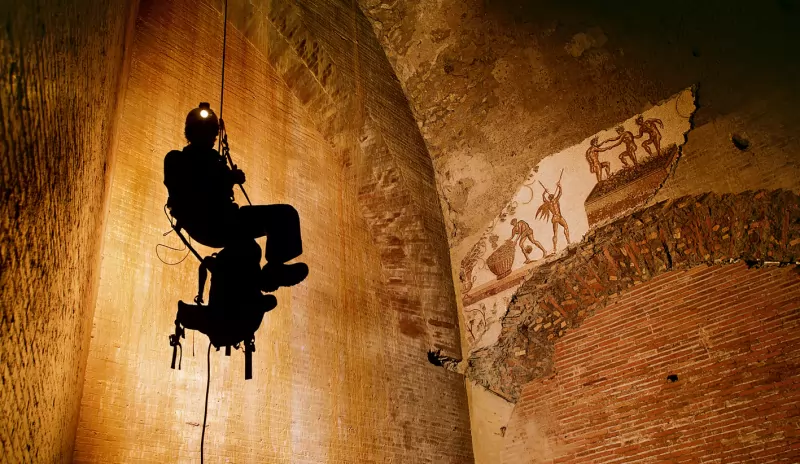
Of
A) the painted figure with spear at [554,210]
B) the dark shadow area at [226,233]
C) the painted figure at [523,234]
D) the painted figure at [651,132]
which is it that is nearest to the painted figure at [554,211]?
the painted figure with spear at [554,210]

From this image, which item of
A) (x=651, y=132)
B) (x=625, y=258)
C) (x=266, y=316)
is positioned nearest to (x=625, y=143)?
(x=651, y=132)

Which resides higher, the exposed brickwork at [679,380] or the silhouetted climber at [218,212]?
the silhouetted climber at [218,212]

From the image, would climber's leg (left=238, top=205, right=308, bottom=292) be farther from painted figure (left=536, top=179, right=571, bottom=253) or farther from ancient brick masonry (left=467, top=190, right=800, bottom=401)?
painted figure (left=536, top=179, right=571, bottom=253)

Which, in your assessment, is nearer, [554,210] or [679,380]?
[679,380]

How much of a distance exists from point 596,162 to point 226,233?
4224 mm

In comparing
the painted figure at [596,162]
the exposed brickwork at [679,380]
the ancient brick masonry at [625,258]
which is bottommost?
the exposed brickwork at [679,380]

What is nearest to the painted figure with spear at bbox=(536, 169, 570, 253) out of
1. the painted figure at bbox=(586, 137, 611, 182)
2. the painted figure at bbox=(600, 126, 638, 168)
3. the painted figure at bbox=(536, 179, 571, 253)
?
the painted figure at bbox=(536, 179, 571, 253)

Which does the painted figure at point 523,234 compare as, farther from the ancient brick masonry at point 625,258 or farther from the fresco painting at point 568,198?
the ancient brick masonry at point 625,258

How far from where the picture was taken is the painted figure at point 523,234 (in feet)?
21.1

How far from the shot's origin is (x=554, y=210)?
641 centimetres

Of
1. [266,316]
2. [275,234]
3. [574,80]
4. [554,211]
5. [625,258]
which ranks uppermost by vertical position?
[574,80]

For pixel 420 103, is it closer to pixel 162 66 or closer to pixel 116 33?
pixel 162 66

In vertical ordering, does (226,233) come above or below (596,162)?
below

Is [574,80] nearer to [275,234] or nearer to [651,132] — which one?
[651,132]
